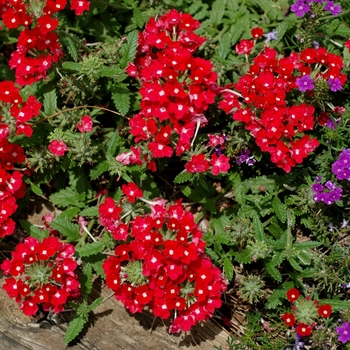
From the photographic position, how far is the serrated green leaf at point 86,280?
4.79 m

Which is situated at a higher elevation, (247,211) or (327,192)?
(327,192)

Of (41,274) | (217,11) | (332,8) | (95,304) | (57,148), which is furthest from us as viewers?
(217,11)

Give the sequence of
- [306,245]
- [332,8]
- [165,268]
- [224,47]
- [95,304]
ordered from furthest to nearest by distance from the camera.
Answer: [224,47], [332,8], [95,304], [306,245], [165,268]

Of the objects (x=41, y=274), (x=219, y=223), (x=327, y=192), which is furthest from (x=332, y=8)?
(x=41, y=274)

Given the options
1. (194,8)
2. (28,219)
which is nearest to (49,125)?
(28,219)

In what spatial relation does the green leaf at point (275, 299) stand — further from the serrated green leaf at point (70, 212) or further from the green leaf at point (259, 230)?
the serrated green leaf at point (70, 212)

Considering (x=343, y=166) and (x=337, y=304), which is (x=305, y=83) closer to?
(x=343, y=166)

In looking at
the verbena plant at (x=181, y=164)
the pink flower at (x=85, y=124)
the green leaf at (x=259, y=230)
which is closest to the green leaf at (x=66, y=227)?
the verbena plant at (x=181, y=164)

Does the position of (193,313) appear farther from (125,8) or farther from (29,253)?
(125,8)

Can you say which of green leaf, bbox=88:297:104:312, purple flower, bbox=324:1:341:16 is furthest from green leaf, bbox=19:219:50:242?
purple flower, bbox=324:1:341:16

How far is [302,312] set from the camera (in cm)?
427

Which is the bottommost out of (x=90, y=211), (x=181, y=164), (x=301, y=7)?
(x=90, y=211)

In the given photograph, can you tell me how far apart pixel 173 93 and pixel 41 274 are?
1.66 m

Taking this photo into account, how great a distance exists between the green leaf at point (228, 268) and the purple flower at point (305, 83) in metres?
1.49
